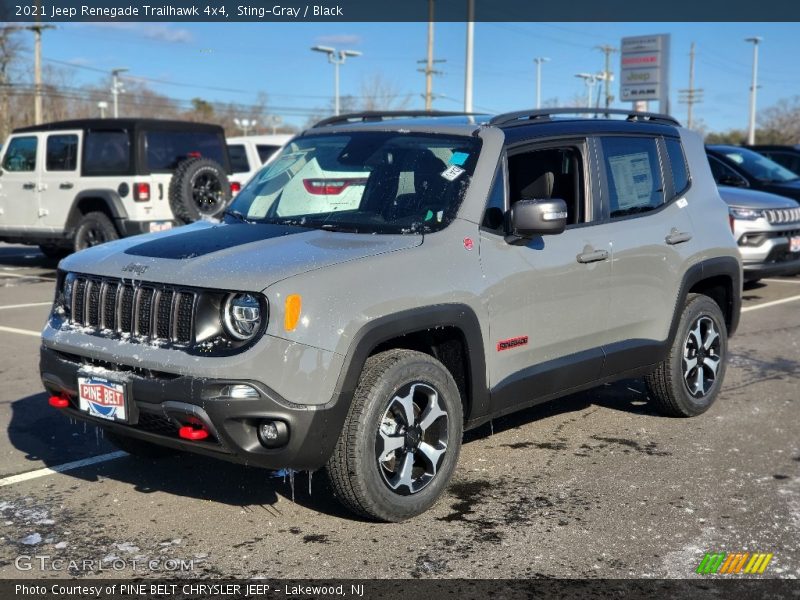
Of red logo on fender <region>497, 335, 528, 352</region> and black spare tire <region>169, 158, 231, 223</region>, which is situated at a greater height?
black spare tire <region>169, 158, 231, 223</region>

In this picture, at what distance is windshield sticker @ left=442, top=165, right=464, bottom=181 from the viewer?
4781mm

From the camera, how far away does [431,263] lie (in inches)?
173

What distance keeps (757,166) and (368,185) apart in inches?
422

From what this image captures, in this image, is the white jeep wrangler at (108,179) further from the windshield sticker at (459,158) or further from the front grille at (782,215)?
the windshield sticker at (459,158)

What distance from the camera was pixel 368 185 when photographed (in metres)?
4.97

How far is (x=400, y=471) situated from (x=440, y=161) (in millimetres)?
1629

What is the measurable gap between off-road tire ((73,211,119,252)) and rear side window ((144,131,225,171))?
3.16 feet

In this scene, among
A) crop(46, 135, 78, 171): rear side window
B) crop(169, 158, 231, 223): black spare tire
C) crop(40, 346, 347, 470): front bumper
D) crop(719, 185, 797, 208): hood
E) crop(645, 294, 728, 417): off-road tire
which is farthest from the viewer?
crop(46, 135, 78, 171): rear side window

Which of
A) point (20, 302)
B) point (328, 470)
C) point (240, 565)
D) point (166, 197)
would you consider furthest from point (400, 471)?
point (166, 197)

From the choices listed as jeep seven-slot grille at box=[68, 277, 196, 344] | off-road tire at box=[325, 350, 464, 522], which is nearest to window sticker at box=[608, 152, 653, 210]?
off-road tire at box=[325, 350, 464, 522]

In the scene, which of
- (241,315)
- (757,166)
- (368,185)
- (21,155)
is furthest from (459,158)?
(21,155)

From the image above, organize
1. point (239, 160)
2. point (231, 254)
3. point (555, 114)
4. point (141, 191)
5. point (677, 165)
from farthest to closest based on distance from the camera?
point (239, 160)
point (141, 191)
point (677, 165)
point (555, 114)
point (231, 254)

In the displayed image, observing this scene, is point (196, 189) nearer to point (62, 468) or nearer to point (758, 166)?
point (62, 468)

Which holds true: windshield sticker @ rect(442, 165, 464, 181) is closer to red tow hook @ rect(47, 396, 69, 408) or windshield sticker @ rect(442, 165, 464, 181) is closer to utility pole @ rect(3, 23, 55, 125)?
red tow hook @ rect(47, 396, 69, 408)
